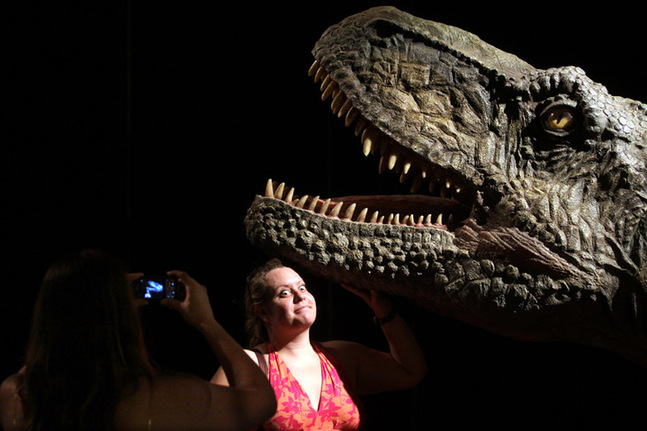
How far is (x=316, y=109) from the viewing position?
278cm

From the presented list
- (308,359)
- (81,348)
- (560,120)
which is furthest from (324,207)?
(81,348)

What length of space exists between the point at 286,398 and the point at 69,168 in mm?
930

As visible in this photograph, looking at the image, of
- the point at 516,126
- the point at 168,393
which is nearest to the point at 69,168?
the point at 168,393

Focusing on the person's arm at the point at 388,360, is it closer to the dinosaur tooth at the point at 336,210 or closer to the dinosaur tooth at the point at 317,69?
the dinosaur tooth at the point at 336,210

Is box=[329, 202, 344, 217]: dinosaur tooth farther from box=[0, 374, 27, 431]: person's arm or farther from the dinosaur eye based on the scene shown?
box=[0, 374, 27, 431]: person's arm

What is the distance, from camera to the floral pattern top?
2088 mm

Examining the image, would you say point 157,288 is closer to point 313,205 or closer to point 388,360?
point 313,205

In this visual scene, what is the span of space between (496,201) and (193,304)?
902 millimetres

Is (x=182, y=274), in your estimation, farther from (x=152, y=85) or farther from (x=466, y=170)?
(x=466, y=170)

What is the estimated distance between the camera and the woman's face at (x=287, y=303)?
2248mm

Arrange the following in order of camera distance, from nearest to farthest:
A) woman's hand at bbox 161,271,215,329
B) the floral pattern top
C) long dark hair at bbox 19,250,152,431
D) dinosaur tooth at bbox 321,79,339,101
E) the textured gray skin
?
long dark hair at bbox 19,250,152,431
woman's hand at bbox 161,271,215,329
the textured gray skin
the floral pattern top
dinosaur tooth at bbox 321,79,339,101

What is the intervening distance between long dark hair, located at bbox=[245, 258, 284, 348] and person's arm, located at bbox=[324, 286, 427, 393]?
9.3 inches

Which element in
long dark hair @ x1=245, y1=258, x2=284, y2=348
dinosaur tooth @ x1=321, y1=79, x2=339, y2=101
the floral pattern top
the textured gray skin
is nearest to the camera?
the textured gray skin


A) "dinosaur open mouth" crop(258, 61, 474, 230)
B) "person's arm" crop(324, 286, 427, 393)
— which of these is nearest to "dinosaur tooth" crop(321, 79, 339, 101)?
"dinosaur open mouth" crop(258, 61, 474, 230)
